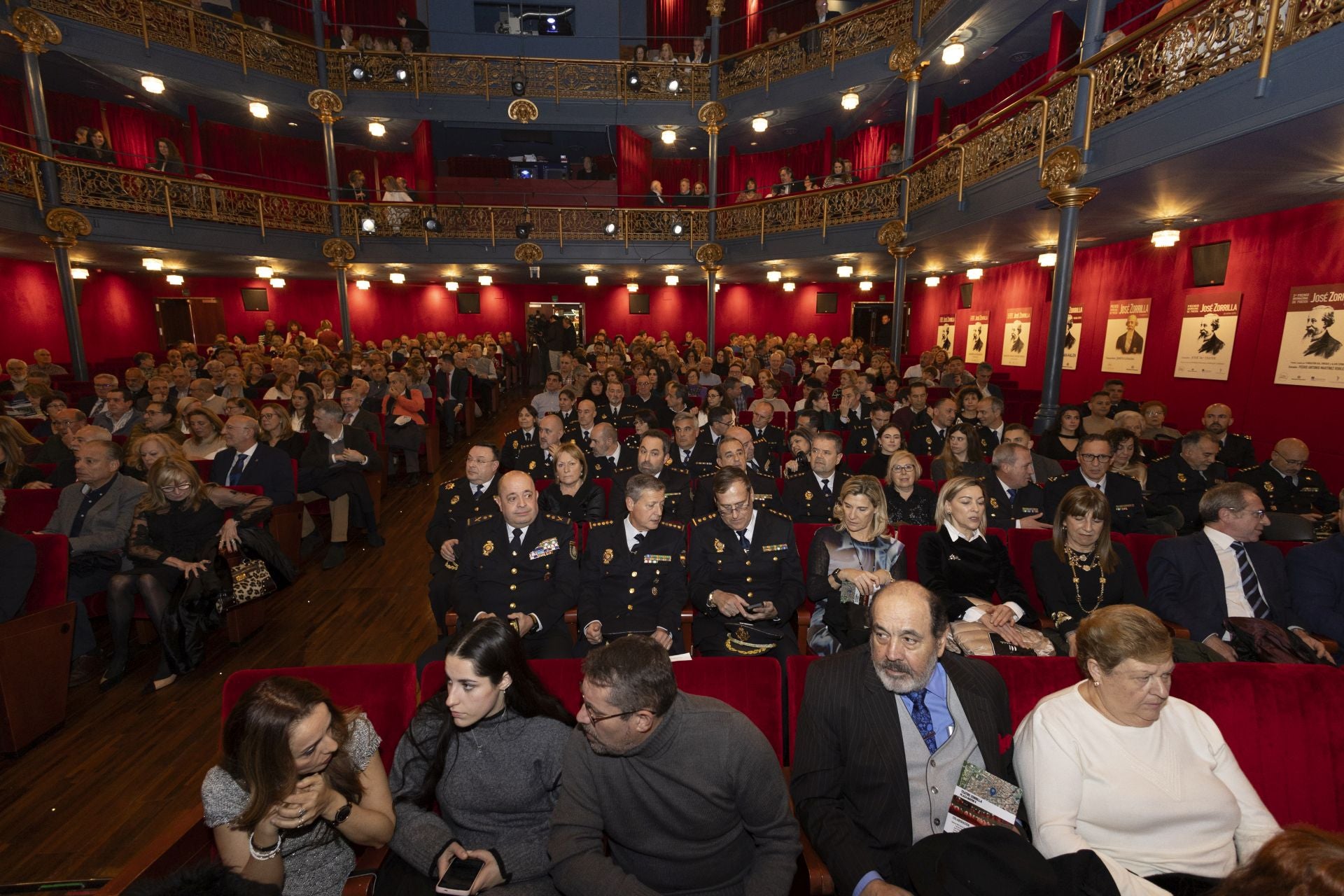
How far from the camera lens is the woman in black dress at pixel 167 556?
367 centimetres

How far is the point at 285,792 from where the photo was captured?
165 centimetres

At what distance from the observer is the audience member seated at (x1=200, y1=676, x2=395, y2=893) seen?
1.65 meters

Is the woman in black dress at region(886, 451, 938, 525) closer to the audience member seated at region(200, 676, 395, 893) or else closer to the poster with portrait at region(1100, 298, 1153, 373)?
the audience member seated at region(200, 676, 395, 893)

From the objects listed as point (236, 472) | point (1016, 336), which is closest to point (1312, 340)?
point (1016, 336)

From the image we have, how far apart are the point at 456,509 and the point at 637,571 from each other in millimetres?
1576

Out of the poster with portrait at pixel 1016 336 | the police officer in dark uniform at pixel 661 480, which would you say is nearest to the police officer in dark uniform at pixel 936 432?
the police officer in dark uniform at pixel 661 480

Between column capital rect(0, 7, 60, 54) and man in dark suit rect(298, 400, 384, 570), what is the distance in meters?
9.31

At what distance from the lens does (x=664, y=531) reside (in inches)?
134

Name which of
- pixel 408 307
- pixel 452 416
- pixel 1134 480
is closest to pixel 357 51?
pixel 408 307

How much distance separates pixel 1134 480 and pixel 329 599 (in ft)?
20.1

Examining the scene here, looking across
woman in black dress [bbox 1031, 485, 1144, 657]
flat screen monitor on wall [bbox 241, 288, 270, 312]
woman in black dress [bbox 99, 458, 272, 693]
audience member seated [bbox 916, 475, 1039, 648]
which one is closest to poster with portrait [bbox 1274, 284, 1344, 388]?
woman in black dress [bbox 1031, 485, 1144, 657]

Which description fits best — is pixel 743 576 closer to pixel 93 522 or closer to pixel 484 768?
pixel 484 768

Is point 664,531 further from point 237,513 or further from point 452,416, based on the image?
point 452,416

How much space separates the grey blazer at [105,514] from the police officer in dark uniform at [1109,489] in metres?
6.06
